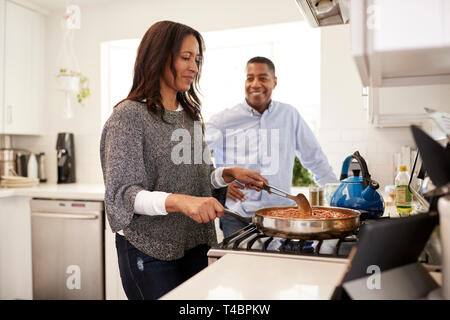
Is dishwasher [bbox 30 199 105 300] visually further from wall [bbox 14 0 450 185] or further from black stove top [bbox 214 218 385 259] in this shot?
black stove top [bbox 214 218 385 259]

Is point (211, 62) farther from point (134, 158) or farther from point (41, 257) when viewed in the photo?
point (134, 158)

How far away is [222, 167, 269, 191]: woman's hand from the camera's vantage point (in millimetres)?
1570

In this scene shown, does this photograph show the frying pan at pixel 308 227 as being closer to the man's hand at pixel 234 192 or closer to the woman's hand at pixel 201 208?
the woman's hand at pixel 201 208

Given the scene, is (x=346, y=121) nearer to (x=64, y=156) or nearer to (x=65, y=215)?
(x=65, y=215)

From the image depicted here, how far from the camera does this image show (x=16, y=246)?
3.05 metres

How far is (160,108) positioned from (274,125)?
4.41ft

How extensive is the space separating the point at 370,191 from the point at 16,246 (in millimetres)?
2765

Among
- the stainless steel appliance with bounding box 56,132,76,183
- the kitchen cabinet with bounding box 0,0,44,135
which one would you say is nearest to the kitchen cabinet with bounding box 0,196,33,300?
the stainless steel appliance with bounding box 56,132,76,183

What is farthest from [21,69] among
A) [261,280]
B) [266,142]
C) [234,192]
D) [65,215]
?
[261,280]

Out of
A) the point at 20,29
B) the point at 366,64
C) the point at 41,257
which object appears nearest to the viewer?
the point at 366,64

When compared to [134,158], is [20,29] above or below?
above

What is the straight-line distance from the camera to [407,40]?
696 mm

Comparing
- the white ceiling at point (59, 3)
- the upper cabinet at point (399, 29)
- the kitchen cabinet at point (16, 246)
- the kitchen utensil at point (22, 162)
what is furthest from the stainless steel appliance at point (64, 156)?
the upper cabinet at point (399, 29)

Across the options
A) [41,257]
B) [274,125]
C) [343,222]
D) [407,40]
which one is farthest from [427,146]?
[41,257]
